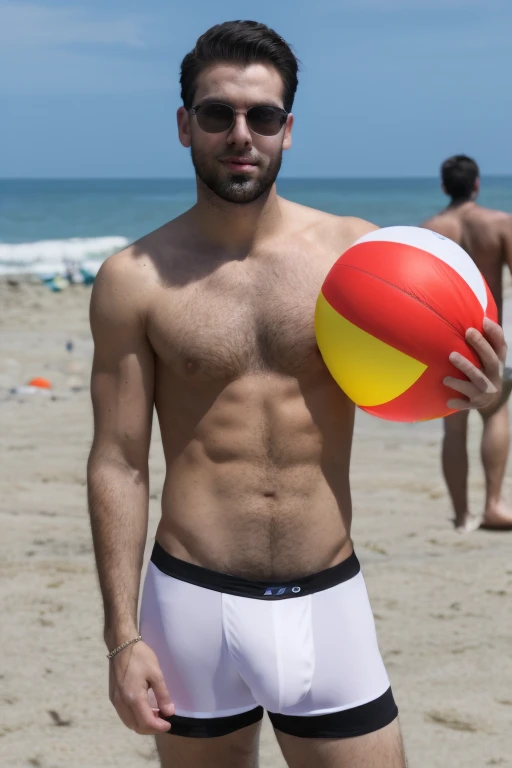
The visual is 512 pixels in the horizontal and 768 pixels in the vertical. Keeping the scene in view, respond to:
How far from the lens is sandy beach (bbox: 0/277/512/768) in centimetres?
391

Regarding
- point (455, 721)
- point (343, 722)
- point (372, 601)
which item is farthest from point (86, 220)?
point (343, 722)

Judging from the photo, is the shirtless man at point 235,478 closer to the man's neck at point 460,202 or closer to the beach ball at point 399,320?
the beach ball at point 399,320

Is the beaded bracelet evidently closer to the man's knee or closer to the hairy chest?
the hairy chest

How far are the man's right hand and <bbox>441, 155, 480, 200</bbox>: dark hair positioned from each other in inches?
181

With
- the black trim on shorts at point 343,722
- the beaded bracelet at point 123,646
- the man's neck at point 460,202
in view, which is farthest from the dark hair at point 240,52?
the man's neck at point 460,202

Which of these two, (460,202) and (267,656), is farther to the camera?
(460,202)

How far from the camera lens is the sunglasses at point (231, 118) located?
249cm

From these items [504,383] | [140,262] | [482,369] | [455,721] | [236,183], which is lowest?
[455,721]

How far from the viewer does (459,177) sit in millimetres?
6352

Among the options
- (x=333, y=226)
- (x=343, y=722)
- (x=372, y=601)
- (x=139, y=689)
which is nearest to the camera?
(x=139, y=689)

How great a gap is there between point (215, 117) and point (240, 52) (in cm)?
17

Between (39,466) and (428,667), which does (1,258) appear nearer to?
(39,466)

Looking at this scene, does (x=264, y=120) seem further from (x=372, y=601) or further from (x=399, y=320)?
(x=372, y=601)

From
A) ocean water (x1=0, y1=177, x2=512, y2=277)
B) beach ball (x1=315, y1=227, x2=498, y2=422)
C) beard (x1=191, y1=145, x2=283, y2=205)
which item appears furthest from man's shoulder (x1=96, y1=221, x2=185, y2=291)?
ocean water (x1=0, y1=177, x2=512, y2=277)
